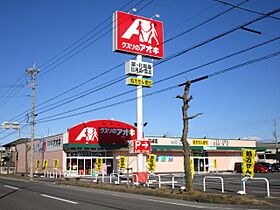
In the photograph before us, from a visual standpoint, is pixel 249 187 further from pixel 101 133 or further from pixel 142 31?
pixel 101 133

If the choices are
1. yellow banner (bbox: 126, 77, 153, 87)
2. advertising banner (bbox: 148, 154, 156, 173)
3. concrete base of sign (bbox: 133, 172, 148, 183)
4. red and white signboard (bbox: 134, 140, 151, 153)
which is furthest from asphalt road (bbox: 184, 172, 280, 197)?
yellow banner (bbox: 126, 77, 153, 87)

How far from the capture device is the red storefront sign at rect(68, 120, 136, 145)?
1587 inches

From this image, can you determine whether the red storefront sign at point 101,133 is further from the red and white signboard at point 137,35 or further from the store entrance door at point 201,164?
the red and white signboard at point 137,35

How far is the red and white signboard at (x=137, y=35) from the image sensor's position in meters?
27.6

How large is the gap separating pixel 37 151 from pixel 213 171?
82.5 ft

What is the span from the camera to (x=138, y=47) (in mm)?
28578

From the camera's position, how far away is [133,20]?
94.0 feet

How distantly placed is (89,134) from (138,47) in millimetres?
16357

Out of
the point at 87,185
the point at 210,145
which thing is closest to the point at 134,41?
the point at 87,185

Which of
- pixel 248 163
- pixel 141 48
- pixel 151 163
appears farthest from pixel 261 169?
pixel 248 163

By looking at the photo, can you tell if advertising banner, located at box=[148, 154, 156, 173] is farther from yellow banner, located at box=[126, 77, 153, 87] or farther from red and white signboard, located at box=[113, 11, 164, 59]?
red and white signboard, located at box=[113, 11, 164, 59]

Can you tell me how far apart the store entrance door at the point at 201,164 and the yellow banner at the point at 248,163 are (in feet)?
104

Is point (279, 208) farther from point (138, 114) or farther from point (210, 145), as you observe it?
point (210, 145)

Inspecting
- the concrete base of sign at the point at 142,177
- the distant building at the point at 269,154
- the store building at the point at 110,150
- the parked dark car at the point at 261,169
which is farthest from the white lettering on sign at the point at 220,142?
the concrete base of sign at the point at 142,177
